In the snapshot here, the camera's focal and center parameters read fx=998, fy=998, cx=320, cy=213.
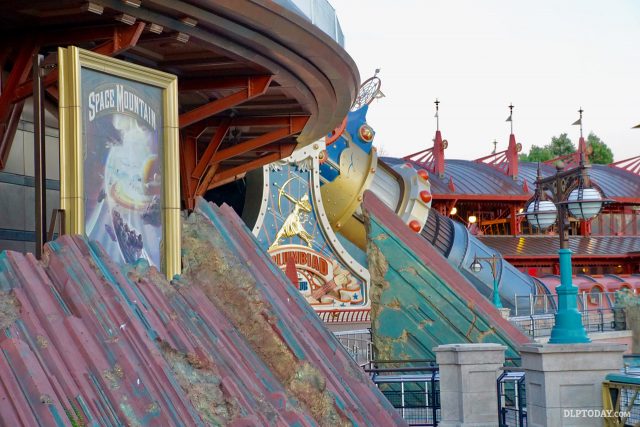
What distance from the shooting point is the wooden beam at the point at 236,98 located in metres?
11.8

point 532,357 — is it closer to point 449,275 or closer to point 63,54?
point 63,54

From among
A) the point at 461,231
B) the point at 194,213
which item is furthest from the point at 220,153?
the point at 461,231

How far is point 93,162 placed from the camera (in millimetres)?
9633

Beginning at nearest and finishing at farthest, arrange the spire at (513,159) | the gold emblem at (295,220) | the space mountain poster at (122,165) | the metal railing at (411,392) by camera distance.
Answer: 1. the space mountain poster at (122,165)
2. the metal railing at (411,392)
3. the gold emblem at (295,220)
4. the spire at (513,159)

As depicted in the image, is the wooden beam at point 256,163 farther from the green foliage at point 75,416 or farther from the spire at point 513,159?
the spire at point 513,159

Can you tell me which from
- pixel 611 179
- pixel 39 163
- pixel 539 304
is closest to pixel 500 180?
pixel 611 179

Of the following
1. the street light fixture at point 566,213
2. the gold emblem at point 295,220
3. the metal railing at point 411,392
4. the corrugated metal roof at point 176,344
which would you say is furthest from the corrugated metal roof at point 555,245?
the corrugated metal roof at point 176,344

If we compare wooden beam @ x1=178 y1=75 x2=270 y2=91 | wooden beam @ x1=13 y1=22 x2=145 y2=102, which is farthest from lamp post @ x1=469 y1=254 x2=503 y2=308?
wooden beam @ x1=13 y1=22 x2=145 y2=102

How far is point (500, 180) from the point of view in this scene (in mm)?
52031

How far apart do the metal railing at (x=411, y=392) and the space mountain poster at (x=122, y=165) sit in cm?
585

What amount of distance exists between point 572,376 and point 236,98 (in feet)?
16.4

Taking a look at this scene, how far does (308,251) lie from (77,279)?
15.4 meters

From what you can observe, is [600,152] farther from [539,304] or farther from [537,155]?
[539,304]

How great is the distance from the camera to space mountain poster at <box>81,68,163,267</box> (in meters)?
9.62
